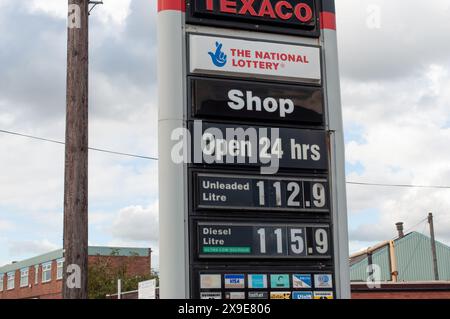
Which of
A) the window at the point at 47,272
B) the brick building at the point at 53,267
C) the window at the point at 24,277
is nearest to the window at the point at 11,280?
the brick building at the point at 53,267

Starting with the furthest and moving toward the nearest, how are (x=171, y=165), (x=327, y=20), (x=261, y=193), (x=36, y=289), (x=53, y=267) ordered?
(x=36, y=289) < (x=53, y=267) < (x=327, y=20) < (x=261, y=193) < (x=171, y=165)

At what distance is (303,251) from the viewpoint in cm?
1010

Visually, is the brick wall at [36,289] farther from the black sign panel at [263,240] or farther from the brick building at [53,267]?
the black sign panel at [263,240]

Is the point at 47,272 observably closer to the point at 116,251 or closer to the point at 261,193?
the point at 116,251

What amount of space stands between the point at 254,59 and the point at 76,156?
10.0 feet

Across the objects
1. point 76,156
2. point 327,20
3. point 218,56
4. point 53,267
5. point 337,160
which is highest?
point 53,267

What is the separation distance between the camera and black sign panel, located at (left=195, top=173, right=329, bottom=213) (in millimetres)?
9781

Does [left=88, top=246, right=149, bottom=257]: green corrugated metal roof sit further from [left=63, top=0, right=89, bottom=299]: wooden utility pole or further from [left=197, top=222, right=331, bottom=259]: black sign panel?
[left=197, top=222, right=331, bottom=259]: black sign panel

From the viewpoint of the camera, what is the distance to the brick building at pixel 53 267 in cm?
6028

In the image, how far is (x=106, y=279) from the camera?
5175 centimetres

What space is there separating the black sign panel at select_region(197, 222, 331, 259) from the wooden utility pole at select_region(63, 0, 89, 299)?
2052 millimetres

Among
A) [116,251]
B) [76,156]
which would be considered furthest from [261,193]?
[116,251]

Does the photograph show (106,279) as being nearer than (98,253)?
Yes
